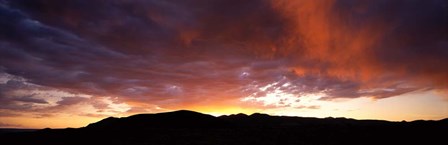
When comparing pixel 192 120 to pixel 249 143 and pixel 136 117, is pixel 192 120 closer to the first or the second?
pixel 136 117

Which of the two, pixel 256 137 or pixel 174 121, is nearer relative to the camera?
pixel 256 137

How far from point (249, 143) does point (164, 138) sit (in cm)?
777

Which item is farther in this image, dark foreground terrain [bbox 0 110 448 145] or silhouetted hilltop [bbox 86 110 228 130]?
silhouetted hilltop [bbox 86 110 228 130]

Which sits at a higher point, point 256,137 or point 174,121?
point 174,121

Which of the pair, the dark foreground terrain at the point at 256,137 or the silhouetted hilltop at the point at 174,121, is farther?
the silhouetted hilltop at the point at 174,121

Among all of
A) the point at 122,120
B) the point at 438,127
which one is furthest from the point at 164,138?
the point at 438,127

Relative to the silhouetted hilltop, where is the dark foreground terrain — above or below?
below

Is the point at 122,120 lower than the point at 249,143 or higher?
higher

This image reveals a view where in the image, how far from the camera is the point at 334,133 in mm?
33031

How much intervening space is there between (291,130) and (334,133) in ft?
14.7

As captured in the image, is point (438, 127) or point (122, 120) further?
point (122, 120)

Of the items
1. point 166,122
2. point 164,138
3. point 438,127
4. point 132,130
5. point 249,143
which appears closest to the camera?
point 249,143

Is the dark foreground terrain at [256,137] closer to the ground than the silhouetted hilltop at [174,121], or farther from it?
closer to the ground

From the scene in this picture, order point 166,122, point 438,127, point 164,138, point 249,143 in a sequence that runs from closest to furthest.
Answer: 1. point 249,143
2. point 164,138
3. point 438,127
4. point 166,122
